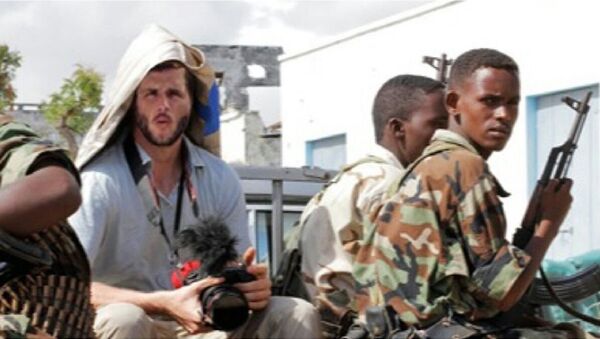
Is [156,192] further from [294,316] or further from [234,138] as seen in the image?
[234,138]

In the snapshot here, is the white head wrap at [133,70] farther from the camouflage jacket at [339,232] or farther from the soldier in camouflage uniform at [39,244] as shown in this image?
the soldier in camouflage uniform at [39,244]

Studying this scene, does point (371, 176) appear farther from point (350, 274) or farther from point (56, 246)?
point (56, 246)

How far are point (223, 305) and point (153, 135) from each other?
0.84m

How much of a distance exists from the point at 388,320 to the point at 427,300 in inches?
5.5

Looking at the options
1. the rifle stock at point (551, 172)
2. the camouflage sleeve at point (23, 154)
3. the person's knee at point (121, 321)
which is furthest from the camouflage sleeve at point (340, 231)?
the camouflage sleeve at point (23, 154)

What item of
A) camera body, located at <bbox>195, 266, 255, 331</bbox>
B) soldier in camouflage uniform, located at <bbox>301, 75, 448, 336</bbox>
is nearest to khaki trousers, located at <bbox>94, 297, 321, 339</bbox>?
camera body, located at <bbox>195, 266, 255, 331</bbox>

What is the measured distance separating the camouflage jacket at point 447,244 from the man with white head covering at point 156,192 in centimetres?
46

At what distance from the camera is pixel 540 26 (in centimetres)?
1482

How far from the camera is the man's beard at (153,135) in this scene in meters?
5.18

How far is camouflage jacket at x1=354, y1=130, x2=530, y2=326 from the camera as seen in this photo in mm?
4352

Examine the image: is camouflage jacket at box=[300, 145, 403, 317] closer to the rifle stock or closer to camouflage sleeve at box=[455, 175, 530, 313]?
the rifle stock

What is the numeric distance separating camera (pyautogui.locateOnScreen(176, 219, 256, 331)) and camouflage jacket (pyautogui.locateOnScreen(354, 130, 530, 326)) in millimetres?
448

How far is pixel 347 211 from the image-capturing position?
530cm

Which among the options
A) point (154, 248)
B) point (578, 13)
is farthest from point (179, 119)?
point (578, 13)
